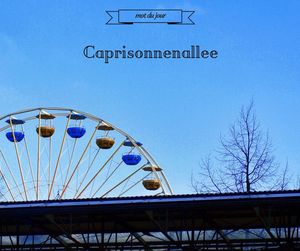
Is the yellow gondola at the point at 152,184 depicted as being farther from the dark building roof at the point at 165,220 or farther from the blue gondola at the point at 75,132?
the dark building roof at the point at 165,220

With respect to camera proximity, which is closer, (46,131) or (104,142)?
(46,131)

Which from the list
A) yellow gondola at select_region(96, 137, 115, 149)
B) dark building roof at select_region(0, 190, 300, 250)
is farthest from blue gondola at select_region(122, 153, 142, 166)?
dark building roof at select_region(0, 190, 300, 250)

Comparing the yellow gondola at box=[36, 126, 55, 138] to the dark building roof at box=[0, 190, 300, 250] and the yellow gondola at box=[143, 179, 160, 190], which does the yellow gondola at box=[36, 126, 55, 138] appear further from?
the dark building roof at box=[0, 190, 300, 250]

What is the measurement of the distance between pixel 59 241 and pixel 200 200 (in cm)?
804

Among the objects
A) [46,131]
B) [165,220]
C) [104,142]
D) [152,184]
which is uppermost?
[46,131]

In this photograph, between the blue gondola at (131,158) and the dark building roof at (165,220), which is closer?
the dark building roof at (165,220)

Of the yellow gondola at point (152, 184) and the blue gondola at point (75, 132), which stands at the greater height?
the blue gondola at point (75, 132)

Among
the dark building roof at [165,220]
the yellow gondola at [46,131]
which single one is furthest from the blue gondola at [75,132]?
the dark building roof at [165,220]

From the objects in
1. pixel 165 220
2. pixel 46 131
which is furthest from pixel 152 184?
pixel 165 220

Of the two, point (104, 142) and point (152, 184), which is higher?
point (104, 142)

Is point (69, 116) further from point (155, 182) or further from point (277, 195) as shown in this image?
point (277, 195)

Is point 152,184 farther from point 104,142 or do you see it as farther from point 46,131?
point 46,131

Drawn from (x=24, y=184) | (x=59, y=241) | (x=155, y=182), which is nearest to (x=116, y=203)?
(x=59, y=241)

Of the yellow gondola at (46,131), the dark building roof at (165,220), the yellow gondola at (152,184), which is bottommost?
the dark building roof at (165,220)
